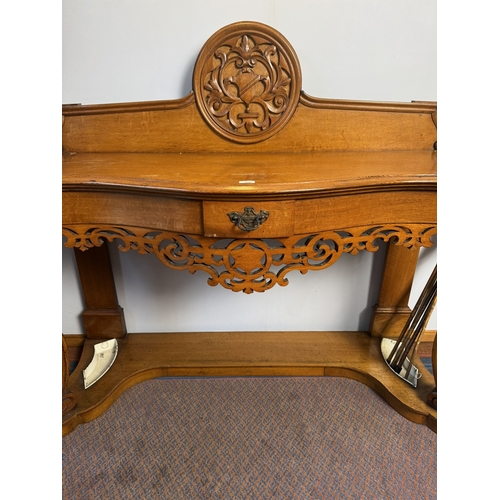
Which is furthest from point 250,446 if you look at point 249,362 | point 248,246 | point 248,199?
point 248,199

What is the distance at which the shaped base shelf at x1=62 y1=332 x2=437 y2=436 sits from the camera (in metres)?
1.08

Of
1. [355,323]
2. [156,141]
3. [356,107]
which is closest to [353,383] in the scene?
[355,323]

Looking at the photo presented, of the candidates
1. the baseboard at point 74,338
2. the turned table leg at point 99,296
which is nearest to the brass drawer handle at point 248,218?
the turned table leg at point 99,296

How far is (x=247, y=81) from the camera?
3.07ft

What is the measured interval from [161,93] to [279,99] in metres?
0.33

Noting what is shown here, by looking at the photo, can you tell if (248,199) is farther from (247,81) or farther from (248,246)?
(247,81)

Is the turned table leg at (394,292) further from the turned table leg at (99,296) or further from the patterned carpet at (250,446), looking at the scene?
the turned table leg at (99,296)

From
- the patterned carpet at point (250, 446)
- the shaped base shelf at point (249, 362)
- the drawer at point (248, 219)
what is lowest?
the patterned carpet at point (250, 446)

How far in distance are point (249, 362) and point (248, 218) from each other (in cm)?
65

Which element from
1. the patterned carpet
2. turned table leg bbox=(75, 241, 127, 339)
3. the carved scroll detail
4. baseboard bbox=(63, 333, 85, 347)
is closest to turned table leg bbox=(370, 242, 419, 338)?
the patterned carpet

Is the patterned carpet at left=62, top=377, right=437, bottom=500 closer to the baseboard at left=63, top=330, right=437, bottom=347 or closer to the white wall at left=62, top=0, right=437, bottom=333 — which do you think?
the baseboard at left=63, top=330, right=437, bottom=347

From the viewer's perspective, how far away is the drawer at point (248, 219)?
712mm

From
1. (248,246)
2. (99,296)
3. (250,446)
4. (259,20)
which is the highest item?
(259,20)

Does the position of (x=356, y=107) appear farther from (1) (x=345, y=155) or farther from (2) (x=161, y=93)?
(2) (x=161, y=93)
